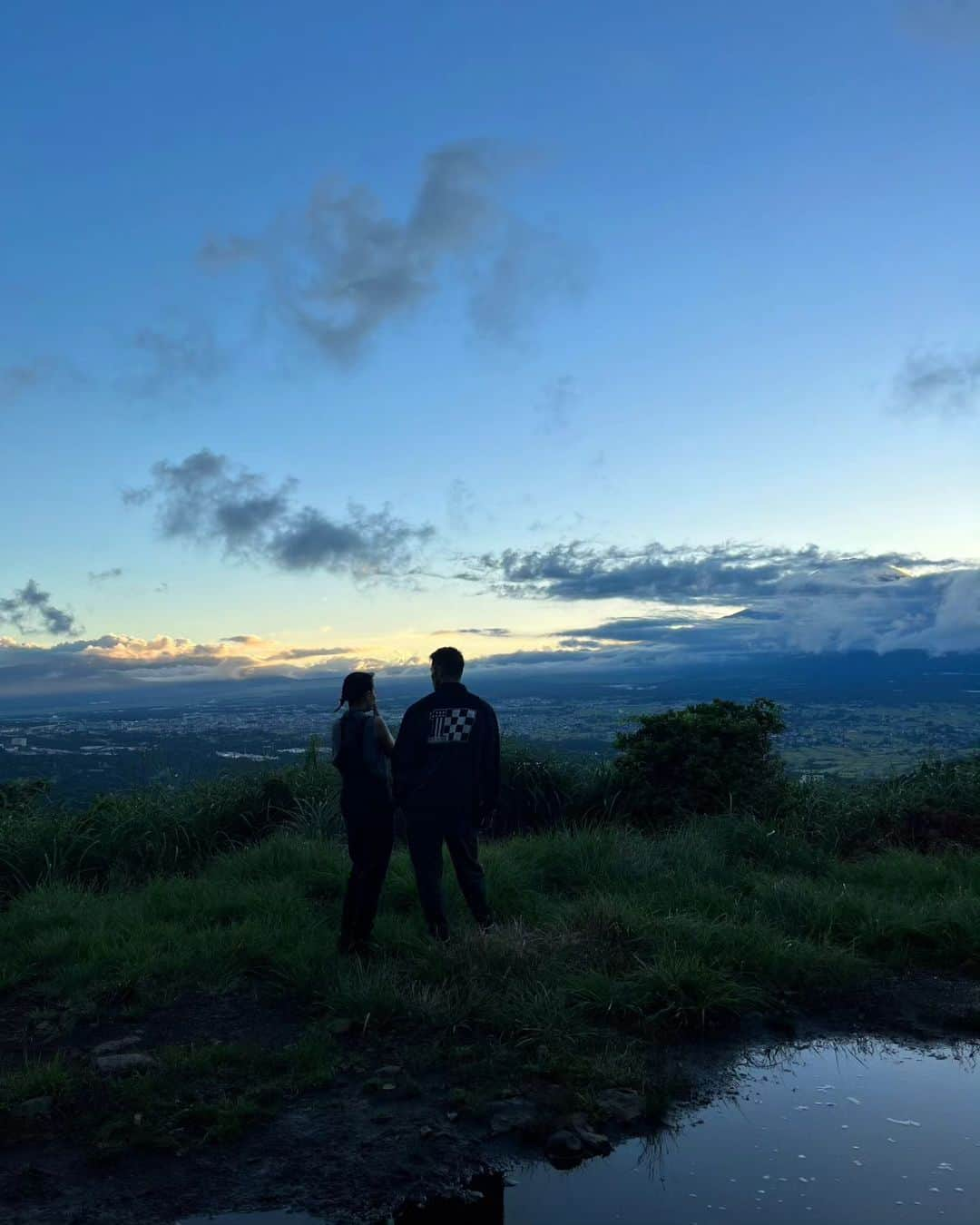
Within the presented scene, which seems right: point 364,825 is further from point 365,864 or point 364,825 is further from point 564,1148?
point 564,1148

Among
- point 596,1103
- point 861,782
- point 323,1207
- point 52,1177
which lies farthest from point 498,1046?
point 861,782

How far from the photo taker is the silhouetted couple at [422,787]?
269 inches

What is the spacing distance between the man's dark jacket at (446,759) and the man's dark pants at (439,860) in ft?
0.27

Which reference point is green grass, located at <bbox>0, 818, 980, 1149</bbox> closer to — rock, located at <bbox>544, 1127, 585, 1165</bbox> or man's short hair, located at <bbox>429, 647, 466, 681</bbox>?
rock, located at <bbox>544, 1127, 585, 1165</bbox>

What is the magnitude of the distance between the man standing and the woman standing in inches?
7.6

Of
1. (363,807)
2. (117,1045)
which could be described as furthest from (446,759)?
(117,1045)

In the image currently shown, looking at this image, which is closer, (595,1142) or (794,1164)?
(794,1164)

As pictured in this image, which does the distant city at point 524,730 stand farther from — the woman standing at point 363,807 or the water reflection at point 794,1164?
the water reflection at point 794,1164

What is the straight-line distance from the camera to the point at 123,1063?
5188 millimetres

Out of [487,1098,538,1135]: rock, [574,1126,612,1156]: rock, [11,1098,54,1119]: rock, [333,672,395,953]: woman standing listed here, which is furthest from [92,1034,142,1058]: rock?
[574,1126,612,1156]: rock

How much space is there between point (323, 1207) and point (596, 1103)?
144cm

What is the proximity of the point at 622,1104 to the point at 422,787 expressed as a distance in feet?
9.35

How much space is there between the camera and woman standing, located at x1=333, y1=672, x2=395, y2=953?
6781 millimetres

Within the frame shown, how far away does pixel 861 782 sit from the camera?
12836mm
